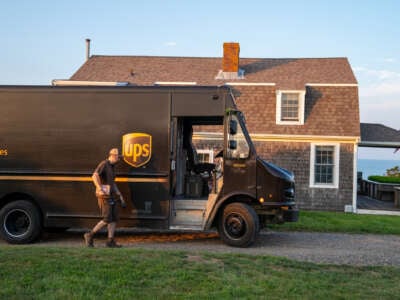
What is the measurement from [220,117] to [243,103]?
10.4 meters

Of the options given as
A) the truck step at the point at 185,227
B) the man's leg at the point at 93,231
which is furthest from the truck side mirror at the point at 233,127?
the man's leg at the point at 93,231

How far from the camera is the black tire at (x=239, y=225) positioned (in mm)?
9649

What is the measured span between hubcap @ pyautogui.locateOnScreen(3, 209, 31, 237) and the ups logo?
248cm

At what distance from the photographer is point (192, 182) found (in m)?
10.5

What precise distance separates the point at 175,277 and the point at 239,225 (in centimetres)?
361

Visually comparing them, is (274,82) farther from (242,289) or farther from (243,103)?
(242,289)

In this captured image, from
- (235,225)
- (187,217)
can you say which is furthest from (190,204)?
(235,225)

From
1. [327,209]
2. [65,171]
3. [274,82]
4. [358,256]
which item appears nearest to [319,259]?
[358,256]

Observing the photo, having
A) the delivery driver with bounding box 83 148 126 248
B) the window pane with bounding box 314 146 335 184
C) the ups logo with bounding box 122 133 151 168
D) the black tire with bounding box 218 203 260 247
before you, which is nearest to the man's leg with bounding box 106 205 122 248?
the delivery driver with bounding box 83 148 126 248

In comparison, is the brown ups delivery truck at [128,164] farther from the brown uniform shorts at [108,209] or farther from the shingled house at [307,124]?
the shingled house at [307,124]

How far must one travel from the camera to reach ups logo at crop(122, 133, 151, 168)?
32.4 ft

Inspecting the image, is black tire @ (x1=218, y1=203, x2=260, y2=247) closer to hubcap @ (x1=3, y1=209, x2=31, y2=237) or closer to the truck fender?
the truck fender

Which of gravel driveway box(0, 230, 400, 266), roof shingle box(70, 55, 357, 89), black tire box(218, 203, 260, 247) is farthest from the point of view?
roof shingle box(70, 55, 357, 89)

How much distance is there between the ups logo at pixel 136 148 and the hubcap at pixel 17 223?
97.8 inches
